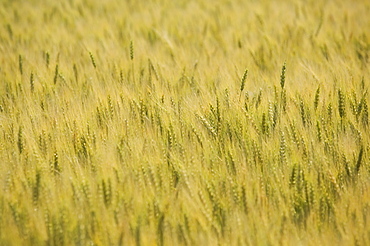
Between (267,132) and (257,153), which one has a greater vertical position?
(267,132)

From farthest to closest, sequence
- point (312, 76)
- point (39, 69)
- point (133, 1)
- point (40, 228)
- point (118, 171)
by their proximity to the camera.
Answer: point (133, 1)
point (39, 69)
point (312, 76)
point (118, 171)
point (40, 228)

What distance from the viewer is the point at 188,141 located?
1.57m

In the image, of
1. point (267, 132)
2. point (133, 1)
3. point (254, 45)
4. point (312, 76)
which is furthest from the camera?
point (133, 1)

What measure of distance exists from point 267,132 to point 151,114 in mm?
494

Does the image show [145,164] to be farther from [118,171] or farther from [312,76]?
[312,76]

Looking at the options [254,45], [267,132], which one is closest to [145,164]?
[267,132]

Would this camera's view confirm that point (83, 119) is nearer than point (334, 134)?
No

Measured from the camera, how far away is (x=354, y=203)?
1.27 meters

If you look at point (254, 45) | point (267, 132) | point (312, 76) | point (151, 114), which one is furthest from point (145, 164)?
point (254, 45)

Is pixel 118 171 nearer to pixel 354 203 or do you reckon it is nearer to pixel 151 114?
pixel 151 114

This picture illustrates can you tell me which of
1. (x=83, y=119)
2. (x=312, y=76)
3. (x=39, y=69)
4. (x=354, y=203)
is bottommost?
(x=354, y=203)

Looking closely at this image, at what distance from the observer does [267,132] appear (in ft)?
5.24

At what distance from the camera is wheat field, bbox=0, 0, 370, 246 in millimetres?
1237

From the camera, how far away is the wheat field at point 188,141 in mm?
1237
